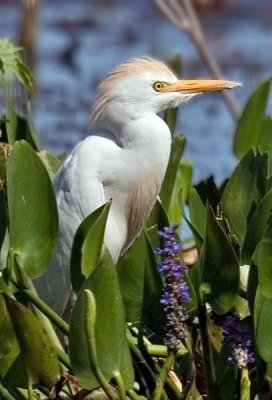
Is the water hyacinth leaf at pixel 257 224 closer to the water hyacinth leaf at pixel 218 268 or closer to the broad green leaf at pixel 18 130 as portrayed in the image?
the water hyacinth leaf at pixel 218 268

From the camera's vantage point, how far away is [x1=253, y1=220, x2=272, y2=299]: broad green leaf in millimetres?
2406

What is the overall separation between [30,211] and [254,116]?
110 centimetres

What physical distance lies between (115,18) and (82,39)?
61.8 inches

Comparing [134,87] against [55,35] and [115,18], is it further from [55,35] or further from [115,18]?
[115,18]

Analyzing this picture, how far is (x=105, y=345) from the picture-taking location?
243 centimetres

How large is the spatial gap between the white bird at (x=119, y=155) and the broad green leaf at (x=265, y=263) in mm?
906

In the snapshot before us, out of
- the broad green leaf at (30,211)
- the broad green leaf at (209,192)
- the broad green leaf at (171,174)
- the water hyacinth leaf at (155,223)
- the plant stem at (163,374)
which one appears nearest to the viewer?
the plant stem at (163,374)

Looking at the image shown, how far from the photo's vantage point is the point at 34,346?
8.24 feet

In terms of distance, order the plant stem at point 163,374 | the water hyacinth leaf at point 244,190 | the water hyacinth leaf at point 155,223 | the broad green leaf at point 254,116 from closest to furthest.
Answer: the plant stem at point 163,374, the water hyacinth leaf at point 155,223, the water hyacinth leaf at point 244,190, the broad green leaf at point 254,116

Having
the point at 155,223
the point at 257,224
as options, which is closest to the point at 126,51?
the point at 155,223

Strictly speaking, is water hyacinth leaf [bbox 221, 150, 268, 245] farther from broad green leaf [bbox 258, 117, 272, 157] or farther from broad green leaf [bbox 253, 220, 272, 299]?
broad green leaf [bbox 253, 220, 272, 299]

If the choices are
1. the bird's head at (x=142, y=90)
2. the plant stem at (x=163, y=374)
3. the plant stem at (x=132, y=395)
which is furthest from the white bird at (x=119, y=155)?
the plant stem at (x=163, y=374)

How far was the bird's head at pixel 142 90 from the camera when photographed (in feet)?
10.9

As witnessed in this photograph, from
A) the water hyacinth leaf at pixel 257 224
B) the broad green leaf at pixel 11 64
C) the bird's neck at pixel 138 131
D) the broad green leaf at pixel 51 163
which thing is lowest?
the water hyacinth leaf at pixel 257 224
